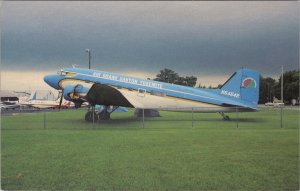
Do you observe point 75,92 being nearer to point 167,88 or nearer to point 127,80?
point 127,80

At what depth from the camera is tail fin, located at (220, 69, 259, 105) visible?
1834 centimetres

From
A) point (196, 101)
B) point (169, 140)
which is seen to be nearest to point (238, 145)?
point (169, 140)

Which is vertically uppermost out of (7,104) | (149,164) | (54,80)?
(54,80)

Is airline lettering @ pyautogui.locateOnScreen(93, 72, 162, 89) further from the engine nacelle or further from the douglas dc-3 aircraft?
the engine nacelle

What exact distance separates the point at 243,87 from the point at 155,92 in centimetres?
520

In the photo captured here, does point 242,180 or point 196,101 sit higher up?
point 196,101

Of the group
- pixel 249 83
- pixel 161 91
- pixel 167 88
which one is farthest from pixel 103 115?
pixel 249 83

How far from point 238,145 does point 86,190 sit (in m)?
5.86

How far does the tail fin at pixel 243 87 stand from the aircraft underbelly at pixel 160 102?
3.69ft

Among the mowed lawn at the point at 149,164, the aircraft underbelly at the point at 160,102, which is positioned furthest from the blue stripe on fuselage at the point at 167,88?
the mowed lawn at the point at 149,164

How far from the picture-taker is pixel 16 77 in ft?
21.9

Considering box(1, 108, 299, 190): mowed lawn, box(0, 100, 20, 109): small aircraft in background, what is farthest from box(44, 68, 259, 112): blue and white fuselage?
box(1, 108, 299, 190): mowed lawn

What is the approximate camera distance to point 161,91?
1972 cm

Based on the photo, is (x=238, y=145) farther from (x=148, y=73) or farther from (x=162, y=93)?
(x=162, y=93)
